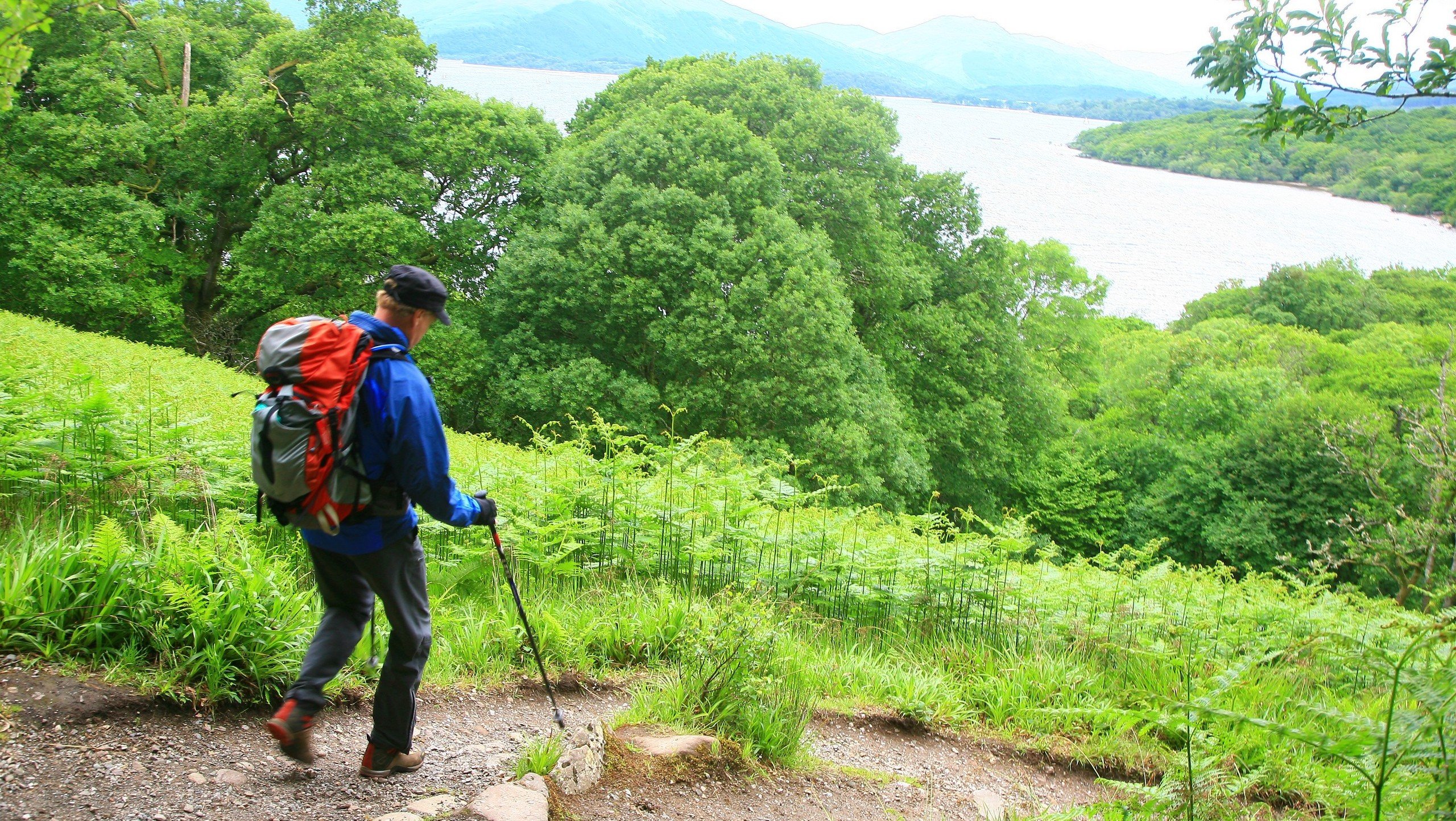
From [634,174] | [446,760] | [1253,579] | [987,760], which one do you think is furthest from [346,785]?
[634,174]

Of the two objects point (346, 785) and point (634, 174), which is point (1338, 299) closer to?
point (634, 174)

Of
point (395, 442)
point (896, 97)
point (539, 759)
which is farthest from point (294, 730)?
point (896, 97)

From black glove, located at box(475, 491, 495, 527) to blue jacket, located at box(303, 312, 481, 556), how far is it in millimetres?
218

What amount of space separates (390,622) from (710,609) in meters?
1.83

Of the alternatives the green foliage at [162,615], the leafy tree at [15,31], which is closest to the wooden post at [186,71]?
the leafy tree at [15,31]

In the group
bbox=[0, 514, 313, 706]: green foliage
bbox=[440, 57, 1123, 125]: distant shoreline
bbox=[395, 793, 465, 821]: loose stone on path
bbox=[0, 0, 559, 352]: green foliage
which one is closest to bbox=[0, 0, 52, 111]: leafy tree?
bbox=[0, 514, 313, 706]: green foliage

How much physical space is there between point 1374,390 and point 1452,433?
493 inches

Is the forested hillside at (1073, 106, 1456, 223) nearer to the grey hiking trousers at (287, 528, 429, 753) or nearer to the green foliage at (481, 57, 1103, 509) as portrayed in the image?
the green foliage at (481, 57, 1103, 509)

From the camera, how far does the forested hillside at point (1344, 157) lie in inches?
2645

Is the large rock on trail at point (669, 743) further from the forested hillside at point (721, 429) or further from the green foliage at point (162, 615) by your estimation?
the green foliage at point (162, 615)

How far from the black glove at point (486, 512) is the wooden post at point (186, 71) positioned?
89.2ft

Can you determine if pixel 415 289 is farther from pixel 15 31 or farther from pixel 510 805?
pixel 15 31

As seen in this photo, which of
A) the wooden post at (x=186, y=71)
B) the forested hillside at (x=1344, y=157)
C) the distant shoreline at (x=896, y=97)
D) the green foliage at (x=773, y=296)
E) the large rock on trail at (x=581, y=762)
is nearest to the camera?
the large rock on trail at (x=581, y=762)

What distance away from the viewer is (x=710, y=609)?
15.9ft
